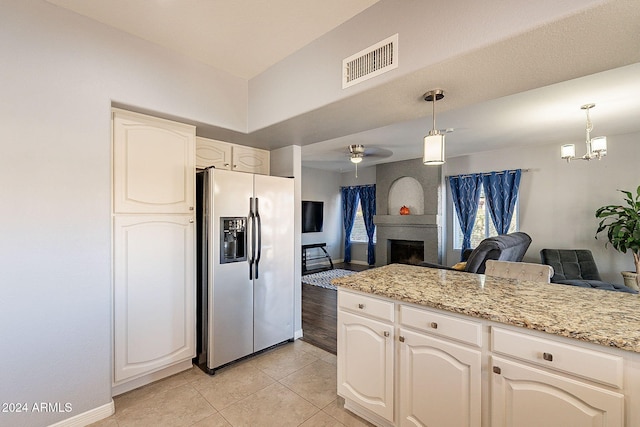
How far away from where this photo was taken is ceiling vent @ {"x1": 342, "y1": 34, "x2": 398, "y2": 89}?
165cm

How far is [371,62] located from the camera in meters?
1.74

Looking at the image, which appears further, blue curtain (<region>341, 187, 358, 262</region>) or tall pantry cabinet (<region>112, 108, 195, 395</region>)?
blue curtain (<region>341, 187, 358, 262</region>)

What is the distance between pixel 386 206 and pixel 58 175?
603 centimetres

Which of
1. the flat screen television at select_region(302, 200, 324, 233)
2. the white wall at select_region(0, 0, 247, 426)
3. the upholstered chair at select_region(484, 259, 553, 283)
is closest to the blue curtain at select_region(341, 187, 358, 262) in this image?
the flat screen television at select_region(302, 200, 324, 233)

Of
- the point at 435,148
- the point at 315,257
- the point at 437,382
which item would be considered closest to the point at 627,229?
the point at 435,148

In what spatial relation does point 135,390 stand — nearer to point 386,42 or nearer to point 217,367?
A: point 217,367

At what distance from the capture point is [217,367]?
247cm

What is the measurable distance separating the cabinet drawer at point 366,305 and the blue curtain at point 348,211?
607 centimetres

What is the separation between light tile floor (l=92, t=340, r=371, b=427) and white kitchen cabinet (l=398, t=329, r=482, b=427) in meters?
0.48

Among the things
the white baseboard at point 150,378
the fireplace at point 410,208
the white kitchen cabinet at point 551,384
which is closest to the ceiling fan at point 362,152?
the fireplace at point 410,208

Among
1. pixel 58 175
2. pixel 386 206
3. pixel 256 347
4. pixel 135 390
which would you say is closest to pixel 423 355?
pixel 256 347

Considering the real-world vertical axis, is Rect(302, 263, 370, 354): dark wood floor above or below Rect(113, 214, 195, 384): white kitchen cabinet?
below

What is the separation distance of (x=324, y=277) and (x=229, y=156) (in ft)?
12.7

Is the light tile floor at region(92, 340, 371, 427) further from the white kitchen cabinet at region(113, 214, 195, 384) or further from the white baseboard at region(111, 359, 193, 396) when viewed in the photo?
the white kitchen cabinet at region(113, 214, 195, 384)
